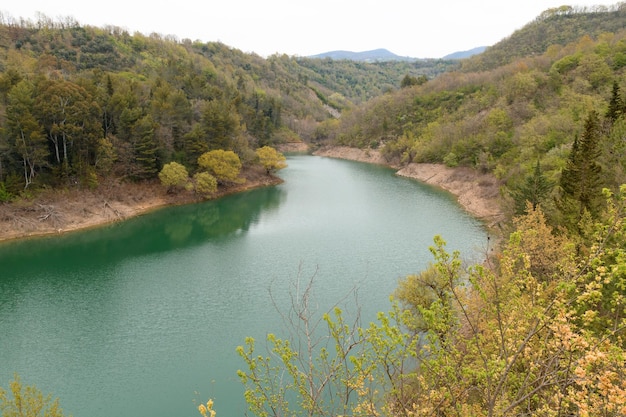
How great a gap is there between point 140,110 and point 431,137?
4445 centimetres

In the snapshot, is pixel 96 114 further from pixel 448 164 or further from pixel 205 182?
pixel 448 164

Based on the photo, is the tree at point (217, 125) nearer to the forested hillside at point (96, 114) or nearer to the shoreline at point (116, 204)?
the forested hillside at point (96, 114)

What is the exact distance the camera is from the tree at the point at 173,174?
40688 mm

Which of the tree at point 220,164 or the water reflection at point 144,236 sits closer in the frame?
the water reflection at point 144,236

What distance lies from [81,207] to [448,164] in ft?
144

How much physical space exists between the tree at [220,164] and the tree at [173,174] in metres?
3.52

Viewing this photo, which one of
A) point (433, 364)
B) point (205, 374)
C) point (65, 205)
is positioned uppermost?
point (433, 364)

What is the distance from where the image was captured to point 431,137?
65750 millimetres

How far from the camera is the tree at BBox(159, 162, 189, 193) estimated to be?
40.7 meters

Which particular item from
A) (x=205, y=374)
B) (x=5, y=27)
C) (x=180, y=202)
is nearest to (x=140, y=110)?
(x=180, y=202)

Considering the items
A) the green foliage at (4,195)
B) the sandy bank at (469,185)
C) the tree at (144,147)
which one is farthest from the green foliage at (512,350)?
the tree at (144,147)

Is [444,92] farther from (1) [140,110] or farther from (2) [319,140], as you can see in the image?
(1) [140,110]

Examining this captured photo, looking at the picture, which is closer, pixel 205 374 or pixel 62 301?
pixel 205 374

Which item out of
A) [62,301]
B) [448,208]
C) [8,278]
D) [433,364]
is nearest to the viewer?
[433,364]
